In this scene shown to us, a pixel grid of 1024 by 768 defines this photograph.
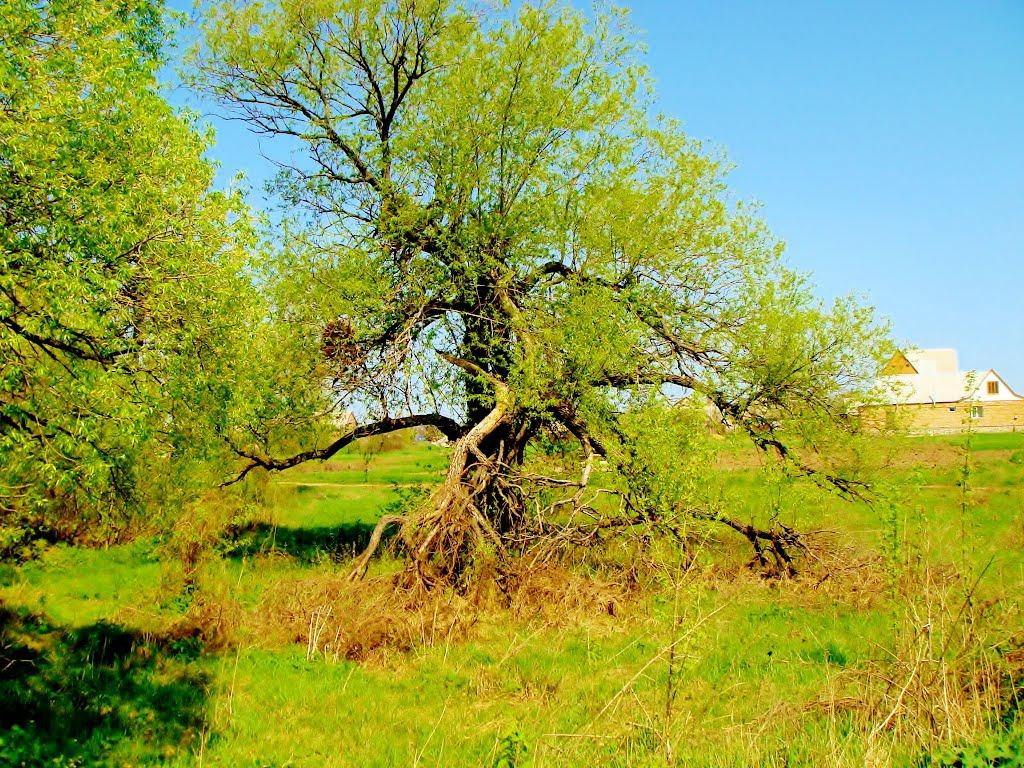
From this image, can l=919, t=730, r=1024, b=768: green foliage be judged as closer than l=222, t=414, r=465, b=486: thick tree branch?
Yes

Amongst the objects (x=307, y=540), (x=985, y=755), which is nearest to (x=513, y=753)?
(x=985, y=755)

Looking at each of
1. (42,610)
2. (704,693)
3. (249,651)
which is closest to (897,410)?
(704,693)

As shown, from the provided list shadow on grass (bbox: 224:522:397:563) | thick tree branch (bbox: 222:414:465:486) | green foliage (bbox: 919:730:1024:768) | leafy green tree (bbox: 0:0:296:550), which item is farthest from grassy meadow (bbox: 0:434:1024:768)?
leafy green tree (bbox: 0:0:296:550)

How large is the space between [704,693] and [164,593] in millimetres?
9089

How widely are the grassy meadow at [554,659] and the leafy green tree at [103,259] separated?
248 cm

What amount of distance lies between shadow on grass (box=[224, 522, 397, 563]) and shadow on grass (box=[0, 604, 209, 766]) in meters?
4.85

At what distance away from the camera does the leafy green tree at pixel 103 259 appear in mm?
7961

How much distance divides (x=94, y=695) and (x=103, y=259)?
16.9 feet

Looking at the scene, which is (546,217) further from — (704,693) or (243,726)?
(243,726)

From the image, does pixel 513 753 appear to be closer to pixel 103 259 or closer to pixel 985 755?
pixel 985 755

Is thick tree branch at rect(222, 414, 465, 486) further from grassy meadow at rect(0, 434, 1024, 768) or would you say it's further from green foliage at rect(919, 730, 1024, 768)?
green foliage at rect(919, 730, 1024, 768)

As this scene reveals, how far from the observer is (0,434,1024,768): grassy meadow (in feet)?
21.7

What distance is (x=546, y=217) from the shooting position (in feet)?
52.0

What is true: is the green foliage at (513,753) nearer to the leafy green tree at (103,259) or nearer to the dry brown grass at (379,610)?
the dry brown grass at (379,610)
